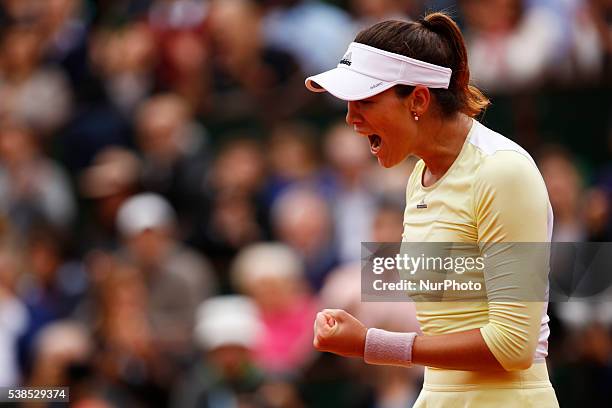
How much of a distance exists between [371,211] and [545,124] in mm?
1364

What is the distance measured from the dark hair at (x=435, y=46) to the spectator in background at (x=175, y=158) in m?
5.49

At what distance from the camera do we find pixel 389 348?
3.04 m

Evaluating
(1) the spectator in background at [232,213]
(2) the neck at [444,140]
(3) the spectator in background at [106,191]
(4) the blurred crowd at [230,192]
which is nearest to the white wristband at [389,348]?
(2) the neck at [444,140]

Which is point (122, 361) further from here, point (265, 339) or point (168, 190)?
point (168, 190)

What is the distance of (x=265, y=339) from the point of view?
7.25 m

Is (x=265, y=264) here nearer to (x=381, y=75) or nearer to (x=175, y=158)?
(x=175, y=158)

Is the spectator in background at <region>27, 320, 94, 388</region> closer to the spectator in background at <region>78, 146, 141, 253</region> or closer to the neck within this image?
the spectator in background at <region>78, 146, 141, 253</region>

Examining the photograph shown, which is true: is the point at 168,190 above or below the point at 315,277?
above

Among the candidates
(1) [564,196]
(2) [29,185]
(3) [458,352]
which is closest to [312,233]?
(1) [564,196]

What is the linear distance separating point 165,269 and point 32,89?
3164 mm

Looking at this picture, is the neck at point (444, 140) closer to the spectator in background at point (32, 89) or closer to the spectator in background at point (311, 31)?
the spectator in background at point (311, 31)

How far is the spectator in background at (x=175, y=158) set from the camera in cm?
861

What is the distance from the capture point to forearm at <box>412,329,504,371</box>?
2.92m

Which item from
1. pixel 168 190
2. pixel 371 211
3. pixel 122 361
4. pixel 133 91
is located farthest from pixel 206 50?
pixel 122 361
